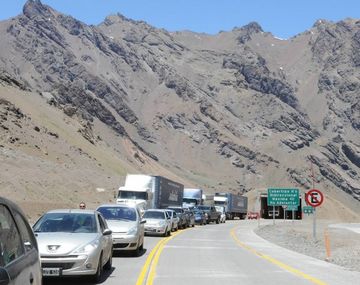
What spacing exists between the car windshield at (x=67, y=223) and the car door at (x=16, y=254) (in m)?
6.35

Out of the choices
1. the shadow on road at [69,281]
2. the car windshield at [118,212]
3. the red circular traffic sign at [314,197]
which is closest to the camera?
the shadow on road at [69,281]

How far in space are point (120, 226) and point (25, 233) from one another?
1172 centimetres

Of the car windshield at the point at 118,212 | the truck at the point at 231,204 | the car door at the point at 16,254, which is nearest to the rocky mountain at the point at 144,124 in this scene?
the truck at the point at 231,204

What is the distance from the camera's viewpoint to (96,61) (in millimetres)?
191875

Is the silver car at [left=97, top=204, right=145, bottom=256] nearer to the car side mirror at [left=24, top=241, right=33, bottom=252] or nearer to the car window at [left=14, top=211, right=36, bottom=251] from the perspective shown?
the car window at [left=14, top=211, right=36, bottom=251]

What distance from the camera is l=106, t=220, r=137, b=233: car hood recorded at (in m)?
18.0

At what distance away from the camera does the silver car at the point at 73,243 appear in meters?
11.3

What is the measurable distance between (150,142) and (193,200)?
89.2 metres

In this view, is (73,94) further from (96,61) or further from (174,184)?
(174,184)

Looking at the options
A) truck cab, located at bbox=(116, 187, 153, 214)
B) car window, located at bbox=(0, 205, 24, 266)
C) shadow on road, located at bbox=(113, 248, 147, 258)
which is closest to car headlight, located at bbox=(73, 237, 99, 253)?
car window, located at bbox=(0, 205, 24, 266)

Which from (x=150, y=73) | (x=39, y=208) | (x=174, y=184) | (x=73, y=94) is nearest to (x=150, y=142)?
(x=73, y=94)

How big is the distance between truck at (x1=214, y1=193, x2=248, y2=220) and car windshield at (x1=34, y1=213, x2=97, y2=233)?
6780 centimetres

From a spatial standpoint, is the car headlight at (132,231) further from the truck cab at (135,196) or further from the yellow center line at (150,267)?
the truck cab at (135,196)

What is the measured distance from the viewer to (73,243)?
11.6 meters
